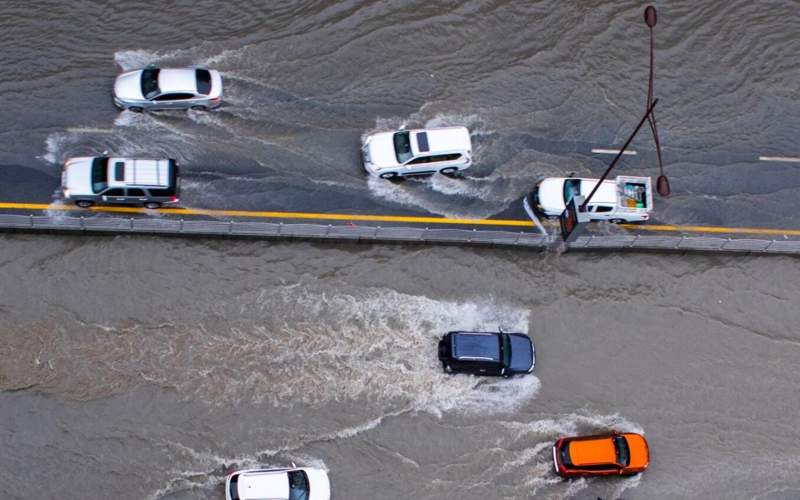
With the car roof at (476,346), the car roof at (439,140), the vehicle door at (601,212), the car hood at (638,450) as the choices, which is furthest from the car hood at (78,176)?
the car hood at (638,450)

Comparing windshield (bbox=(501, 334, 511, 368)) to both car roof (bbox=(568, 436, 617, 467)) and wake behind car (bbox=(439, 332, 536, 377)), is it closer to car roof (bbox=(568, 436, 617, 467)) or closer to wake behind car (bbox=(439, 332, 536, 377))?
wake behind car (bbox=(439, 332, 536, 377))

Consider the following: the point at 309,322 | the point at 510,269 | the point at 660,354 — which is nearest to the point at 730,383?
the point at 660,354

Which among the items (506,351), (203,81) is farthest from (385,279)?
(203,81)

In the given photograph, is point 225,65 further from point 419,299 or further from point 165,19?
point 419,299

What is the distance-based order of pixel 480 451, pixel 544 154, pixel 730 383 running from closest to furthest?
pixel 480 451 → pixel 730 383 → pixel 544 154

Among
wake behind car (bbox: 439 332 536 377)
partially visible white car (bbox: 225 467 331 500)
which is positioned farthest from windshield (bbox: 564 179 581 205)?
partially visible white car (bbox: 225 467 331 500)

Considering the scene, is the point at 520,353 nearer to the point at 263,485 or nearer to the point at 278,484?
the point at 278,484
